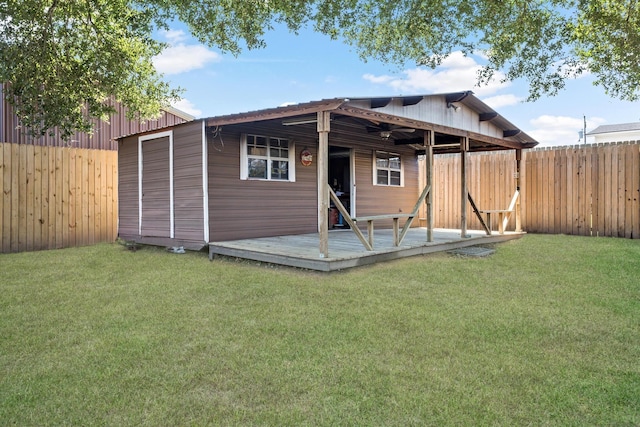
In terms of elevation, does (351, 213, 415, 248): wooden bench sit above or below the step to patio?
above

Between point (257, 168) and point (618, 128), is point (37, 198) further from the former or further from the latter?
point (618, 128)

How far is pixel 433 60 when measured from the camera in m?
11.4

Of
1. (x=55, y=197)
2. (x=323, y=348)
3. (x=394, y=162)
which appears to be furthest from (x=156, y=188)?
(x=323, y=348)

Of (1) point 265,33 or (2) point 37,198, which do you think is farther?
(1) point 265,33

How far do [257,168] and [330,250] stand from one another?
2867 mm

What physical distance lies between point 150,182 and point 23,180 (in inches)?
99.3

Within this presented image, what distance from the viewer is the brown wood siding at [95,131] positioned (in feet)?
34.1

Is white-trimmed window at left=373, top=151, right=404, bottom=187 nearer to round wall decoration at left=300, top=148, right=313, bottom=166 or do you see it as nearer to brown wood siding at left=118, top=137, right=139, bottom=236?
round wall decoration at left=300, top=148, right=313, bottom=166

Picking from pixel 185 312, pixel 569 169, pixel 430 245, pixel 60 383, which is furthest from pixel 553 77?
pixel 60 383

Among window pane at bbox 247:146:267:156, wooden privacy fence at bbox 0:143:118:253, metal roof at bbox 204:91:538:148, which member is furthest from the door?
wooden privacy fence at bbox 0:143:118:253

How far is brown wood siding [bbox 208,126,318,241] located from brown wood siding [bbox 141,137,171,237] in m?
1.38

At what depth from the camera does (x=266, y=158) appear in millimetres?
8664

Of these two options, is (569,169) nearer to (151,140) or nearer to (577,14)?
(577,14)

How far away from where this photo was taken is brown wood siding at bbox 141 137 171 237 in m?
8.54
